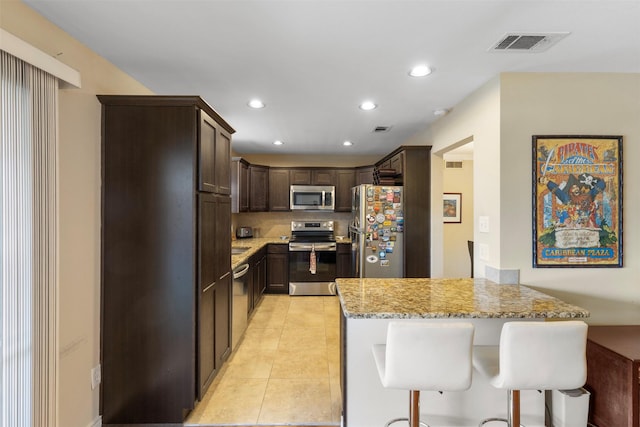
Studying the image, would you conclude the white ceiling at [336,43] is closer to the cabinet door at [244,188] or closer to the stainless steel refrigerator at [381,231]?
the stainless steel refrigerator at [381,231]

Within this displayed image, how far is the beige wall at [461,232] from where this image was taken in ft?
17.8

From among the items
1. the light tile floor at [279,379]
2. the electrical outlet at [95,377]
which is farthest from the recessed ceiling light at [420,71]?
the electrical outlet at [95,377]

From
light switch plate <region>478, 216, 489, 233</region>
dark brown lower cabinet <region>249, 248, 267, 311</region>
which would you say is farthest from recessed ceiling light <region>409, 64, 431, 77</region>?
dark brown lower cabinet <region>249, 248, 267, 311</region>

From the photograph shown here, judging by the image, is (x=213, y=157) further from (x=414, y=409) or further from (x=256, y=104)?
(x=414, y=409)

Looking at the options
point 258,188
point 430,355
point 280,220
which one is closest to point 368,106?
point 430,355

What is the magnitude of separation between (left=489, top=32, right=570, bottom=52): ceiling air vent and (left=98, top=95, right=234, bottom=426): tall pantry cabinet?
1959 millimetres

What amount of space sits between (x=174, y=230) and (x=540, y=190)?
8.61 feet

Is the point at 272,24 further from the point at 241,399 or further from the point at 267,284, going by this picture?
the point at 267,284

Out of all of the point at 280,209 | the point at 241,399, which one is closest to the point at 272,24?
the point at 241,399

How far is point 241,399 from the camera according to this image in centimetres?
227

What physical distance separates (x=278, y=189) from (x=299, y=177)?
0.44 m

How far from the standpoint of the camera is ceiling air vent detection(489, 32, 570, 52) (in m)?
1.72

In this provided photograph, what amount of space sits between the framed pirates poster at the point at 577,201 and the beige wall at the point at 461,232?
326 cm

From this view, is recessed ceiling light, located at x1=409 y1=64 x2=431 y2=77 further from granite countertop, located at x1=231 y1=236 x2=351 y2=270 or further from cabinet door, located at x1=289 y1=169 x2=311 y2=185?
cabinet door, located at x1=289 y1=169 x2=311 y2=185
